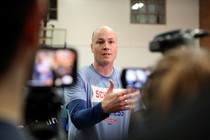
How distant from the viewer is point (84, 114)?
1.94 meters

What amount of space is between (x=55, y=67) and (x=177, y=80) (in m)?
0.26

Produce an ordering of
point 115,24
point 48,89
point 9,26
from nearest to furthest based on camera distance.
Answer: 1. point 9,26
2. point 48,89
3. point 115,24

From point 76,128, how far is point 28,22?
162cm

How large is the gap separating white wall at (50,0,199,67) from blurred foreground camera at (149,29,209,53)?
9.91 m

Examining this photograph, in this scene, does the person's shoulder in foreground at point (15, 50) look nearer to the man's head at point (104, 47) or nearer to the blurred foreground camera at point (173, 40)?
the blurred foreground camera at point (173, 40)

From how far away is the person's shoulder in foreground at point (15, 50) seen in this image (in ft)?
1.70

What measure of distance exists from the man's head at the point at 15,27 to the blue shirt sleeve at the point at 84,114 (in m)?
1.35

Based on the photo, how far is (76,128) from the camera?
210 centimetres

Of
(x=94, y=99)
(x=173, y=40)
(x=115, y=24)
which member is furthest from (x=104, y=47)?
(x=115, y=24)

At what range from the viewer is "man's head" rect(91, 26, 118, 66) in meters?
2.19

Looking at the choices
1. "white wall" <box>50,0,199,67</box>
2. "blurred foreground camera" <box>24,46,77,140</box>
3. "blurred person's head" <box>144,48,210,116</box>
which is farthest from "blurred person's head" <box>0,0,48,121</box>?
"white wall" <box>50,0,199,67</box>

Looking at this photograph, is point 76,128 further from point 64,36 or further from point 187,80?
point 64,36

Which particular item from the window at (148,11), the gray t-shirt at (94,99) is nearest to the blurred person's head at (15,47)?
the gray t-shirt at (94,99)

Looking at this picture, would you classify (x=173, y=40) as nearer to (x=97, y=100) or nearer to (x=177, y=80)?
(x=177, y=80)
